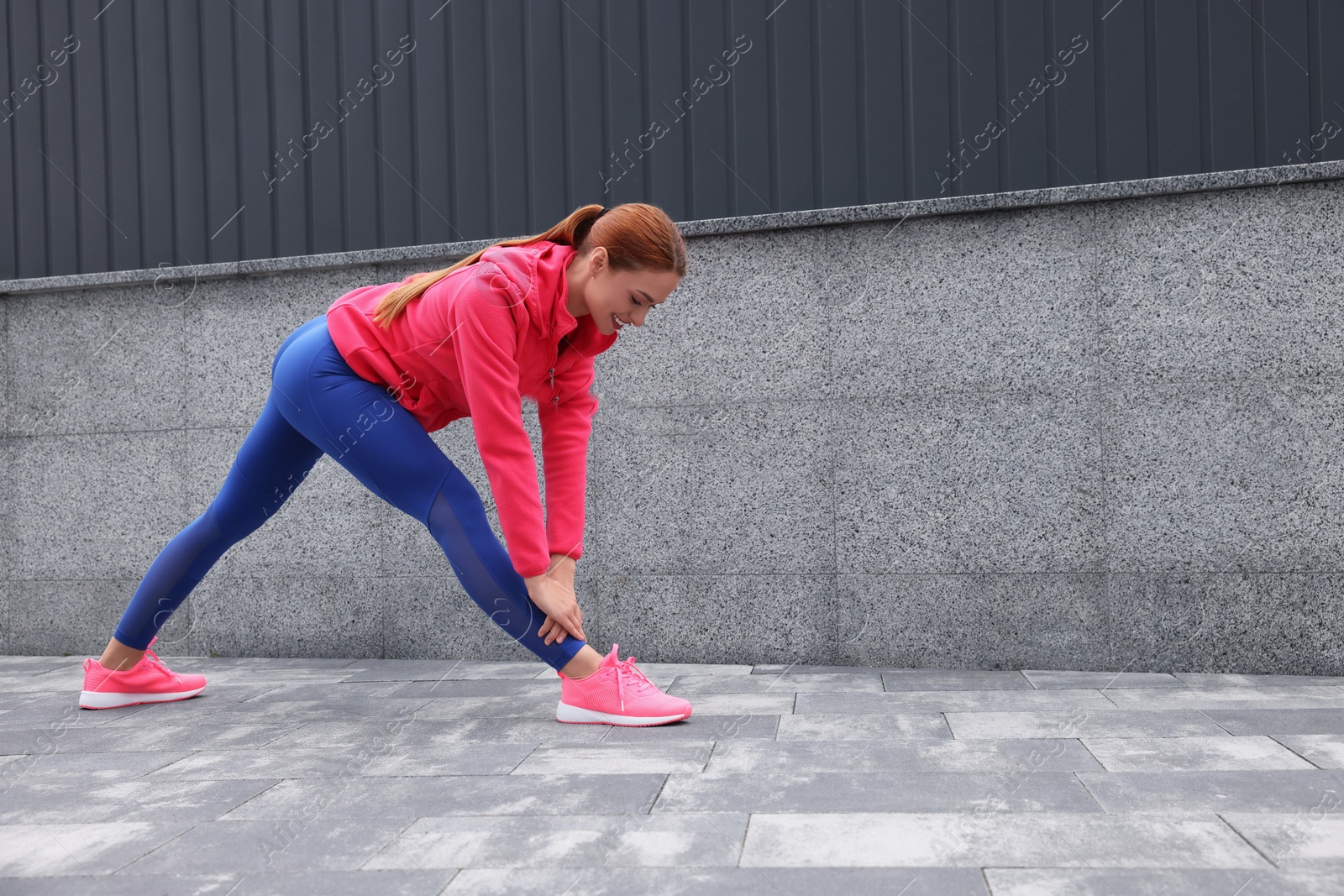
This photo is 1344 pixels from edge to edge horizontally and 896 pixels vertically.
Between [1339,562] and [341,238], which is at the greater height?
[341,238]

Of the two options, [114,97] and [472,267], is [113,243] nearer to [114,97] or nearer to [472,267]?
[114,97]

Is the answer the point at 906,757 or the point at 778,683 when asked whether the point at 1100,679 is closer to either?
the point at 778,683

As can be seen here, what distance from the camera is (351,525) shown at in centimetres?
466

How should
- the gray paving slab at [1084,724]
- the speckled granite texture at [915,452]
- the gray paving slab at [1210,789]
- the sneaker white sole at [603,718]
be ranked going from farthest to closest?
the speckled granite texture at [915,452]
the sneaker white sole at [603,718]
the gray paving slab at [1084,724]
the gray paving slab at [1210,789]

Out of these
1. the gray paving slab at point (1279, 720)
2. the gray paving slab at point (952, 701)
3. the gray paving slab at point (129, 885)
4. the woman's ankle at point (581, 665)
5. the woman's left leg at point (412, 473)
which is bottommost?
the gray paving slab at point (952, 701)

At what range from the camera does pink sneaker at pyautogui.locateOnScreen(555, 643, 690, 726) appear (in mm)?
3012

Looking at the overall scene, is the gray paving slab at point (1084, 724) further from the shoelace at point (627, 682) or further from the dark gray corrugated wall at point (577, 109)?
the dark gray corrugated wall at point (577, 109)

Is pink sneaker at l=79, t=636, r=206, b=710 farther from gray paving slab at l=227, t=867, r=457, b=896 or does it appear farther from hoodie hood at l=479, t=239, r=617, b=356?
gray paving slab at l=227, t=867, r=457, b=896

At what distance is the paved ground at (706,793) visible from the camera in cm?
179

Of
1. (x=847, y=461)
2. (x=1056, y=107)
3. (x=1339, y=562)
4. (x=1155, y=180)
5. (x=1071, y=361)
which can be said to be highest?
(x=1056, y=107)

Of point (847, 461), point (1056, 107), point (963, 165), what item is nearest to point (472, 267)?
point (847, 461)

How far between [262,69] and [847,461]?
11.5ft

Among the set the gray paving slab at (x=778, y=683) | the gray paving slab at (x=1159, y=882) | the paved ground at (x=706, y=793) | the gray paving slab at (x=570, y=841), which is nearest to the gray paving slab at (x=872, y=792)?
the paved ground at (x=706, y=793)

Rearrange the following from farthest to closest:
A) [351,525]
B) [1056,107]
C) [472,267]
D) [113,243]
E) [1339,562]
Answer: [113,243]
[351,525]
[1056,107]
[1339,562]
[472,267]
